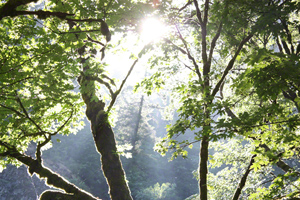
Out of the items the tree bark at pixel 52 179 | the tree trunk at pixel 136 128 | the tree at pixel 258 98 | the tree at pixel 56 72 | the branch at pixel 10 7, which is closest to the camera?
the branch at pixel 10 7

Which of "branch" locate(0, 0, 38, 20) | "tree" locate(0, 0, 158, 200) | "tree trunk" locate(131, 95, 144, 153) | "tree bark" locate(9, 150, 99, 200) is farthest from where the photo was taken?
"tree trunk" locate(131, 95, 144, 153)

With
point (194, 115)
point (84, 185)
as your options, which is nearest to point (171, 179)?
point (84, 185)

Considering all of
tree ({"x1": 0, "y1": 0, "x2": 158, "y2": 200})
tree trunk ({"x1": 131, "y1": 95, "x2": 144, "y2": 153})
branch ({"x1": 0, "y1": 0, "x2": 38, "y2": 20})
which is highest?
tree trunk ({"x1": 131, "y1": 95, "x2": 144, "y2": 153})

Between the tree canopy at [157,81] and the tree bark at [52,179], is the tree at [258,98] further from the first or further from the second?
the tree bark at [52,179]

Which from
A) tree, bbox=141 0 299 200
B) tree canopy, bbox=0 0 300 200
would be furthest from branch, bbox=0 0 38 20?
tree, bbox=141 0 299 200

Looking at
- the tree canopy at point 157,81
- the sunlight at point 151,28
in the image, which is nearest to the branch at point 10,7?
the tree canopy at point 157,81

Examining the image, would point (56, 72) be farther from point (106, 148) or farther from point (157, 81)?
point (157, 81)

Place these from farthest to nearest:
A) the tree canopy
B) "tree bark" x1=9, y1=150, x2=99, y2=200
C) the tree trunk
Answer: the tree trunk → "tree bark" x1=9, y1=150, x2=99, y2=200 → the tree canopy

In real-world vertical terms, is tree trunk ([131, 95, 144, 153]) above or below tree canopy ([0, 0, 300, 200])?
above

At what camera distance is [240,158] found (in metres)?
7.62

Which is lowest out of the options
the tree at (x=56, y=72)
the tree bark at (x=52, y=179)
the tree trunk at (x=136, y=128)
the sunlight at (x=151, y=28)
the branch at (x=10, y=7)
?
the tree bark at (x=52, y=179)

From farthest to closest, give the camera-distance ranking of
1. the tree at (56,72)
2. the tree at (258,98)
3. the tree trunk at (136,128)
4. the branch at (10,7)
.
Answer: the tree trunk at (136,128) → the tree at (56,72) → the tree at (258,98) → the branch at (10,7)

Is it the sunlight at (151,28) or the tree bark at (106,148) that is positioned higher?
the sunlight at (151,28)

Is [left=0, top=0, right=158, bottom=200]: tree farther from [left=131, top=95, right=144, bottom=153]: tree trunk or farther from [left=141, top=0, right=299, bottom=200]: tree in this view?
[left=131, top=95, right=144, bottom=153]: tree trunk
